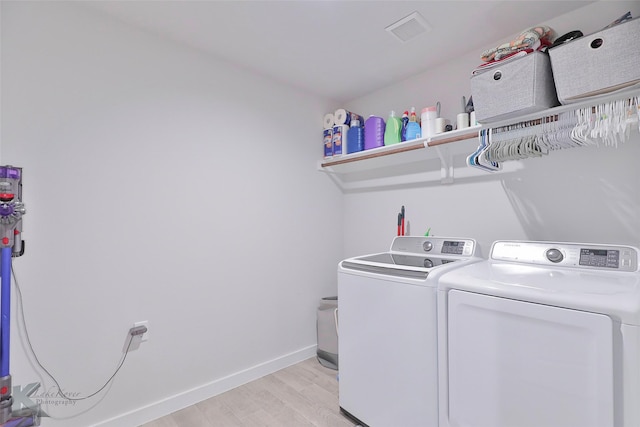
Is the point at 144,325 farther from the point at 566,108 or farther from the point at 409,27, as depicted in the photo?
the point at 566,108

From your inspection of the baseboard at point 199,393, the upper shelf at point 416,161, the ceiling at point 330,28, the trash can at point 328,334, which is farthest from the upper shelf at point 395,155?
the baseboard at point 199,393

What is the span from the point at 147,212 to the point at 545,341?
213 cm

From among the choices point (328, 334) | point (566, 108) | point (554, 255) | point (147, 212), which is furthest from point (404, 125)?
point (147, 212)

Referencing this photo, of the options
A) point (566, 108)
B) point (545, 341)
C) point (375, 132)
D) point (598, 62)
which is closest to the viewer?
point (545, 341)

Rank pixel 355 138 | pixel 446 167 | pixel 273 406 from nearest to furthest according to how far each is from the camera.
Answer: pixel 273 406
pixel 446 167
pixel 355 138

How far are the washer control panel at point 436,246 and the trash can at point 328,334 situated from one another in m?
0.82

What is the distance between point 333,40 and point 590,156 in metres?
1.72

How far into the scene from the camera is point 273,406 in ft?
6.36

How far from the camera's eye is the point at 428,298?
4.55 feet

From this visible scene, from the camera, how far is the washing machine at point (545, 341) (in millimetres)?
917

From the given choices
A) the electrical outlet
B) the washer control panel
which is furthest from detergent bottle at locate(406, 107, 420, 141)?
the electrical outlet

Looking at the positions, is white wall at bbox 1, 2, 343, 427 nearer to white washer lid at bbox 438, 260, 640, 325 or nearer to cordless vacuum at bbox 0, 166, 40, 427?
cordless vacuum at bbox 0, 166, 40, 427

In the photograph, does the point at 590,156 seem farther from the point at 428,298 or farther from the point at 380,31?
the point at 380,31

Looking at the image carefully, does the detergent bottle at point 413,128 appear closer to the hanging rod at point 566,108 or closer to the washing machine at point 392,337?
the hanging rod at point 566,108
